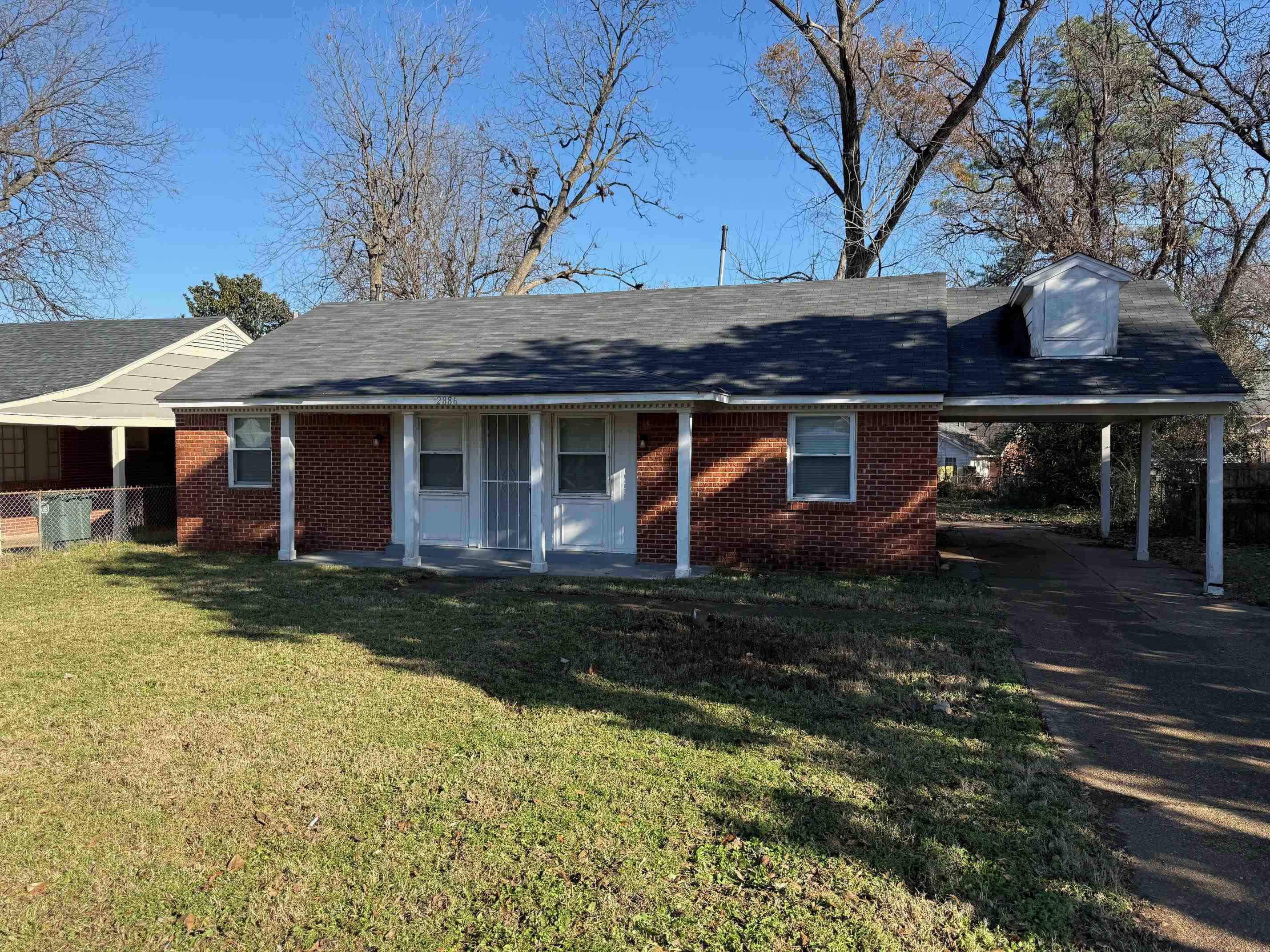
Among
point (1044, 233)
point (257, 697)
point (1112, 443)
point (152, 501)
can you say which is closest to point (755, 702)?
point (257, 697)

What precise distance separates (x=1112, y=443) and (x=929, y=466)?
40.5ft

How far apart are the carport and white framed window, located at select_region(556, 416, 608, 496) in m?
4.88

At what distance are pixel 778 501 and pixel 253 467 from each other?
876 cm

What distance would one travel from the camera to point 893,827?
13.7ft

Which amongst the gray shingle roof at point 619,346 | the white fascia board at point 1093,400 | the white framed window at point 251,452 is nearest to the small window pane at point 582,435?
the gray shingle roof at point 619,346

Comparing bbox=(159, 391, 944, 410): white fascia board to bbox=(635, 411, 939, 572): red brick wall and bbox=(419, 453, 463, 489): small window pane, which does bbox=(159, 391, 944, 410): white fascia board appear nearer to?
bbox=(635, 411, 939, 572): red brick wall

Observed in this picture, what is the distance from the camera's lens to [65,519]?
46.9ft

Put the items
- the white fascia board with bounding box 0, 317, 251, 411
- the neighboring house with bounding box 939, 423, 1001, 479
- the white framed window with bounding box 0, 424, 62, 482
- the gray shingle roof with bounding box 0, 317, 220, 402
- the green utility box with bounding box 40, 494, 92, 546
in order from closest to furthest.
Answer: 1. the green utility box with bounding box 40, 494, 92, 546
2. the white fascia board with bounding box 0, 317, 251, 411
3. the gray shingle roof with bounding box 0, 317, 220, 402
4. the white framed window with bounding box 0, 424, 62, 482
5. the neighboring house with bounding box 939, 423, 1001, 479

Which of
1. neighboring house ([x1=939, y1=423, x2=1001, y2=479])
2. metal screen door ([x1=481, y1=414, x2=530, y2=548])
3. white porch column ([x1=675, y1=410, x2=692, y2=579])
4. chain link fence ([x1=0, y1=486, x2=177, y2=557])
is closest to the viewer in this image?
white porch column ([x1=675, y1=410, x2=692, y2=579])

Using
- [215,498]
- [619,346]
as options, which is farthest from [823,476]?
[215,498]

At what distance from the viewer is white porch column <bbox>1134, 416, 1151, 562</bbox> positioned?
44.8ft

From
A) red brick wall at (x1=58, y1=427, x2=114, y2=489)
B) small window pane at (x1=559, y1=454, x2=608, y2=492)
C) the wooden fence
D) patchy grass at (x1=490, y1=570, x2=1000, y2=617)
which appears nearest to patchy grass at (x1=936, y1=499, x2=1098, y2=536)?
the wooden fence

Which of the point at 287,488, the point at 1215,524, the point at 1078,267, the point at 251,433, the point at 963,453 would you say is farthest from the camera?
the point at 963,453

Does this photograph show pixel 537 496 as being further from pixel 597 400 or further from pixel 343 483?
pixel 343 483
